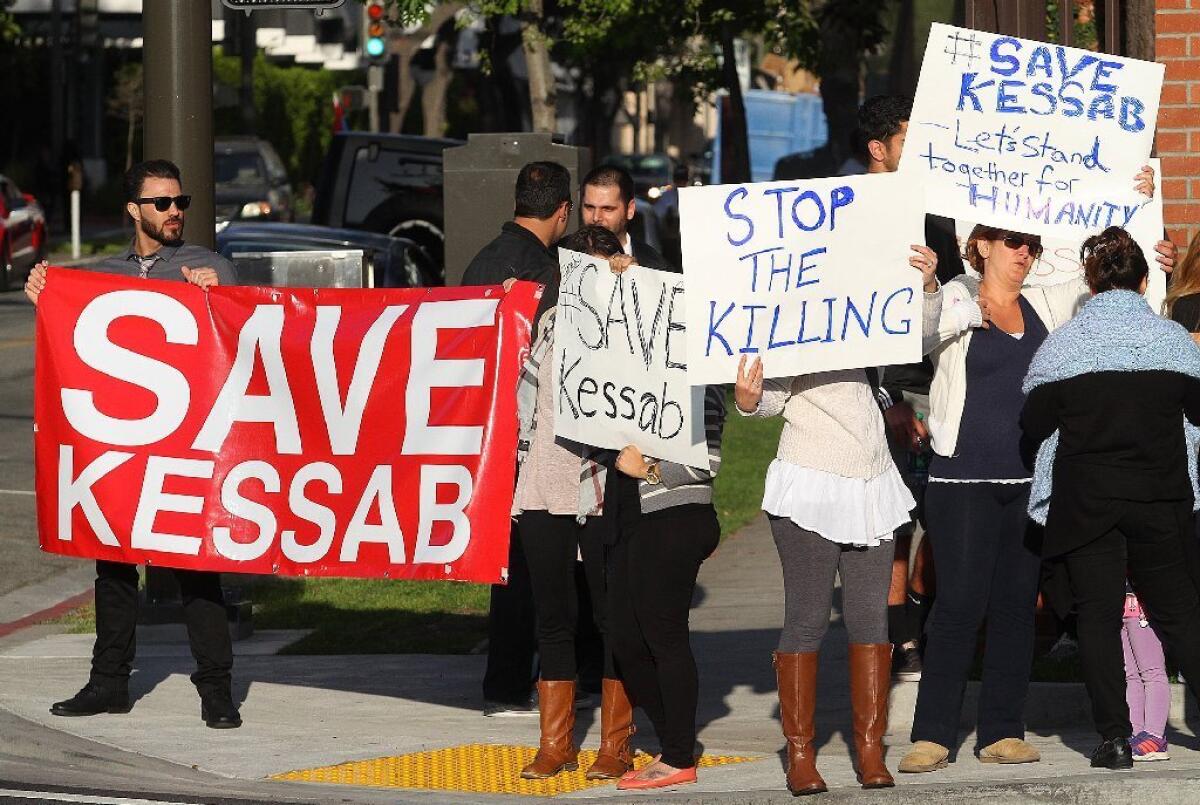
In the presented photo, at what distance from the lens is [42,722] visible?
797 cm

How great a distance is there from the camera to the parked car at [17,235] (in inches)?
1089

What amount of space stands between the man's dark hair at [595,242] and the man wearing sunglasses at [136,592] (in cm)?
165

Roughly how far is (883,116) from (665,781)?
7.80ft

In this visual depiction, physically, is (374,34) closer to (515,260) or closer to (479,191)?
(479,191)

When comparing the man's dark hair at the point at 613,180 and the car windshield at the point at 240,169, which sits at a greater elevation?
the man's dark hair at the point at 613,180

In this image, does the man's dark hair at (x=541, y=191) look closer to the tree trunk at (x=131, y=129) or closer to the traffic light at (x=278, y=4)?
the traffic light at (x=278, y=4)

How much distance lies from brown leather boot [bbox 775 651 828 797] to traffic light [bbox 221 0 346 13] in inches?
166

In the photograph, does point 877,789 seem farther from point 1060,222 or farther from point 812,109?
point 812,109

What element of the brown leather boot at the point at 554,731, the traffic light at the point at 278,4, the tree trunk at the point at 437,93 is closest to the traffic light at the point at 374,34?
the tree trunk at the point at 437,93

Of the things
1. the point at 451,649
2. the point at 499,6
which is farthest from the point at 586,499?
the point at 499,6

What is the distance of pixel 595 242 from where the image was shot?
7.00 metres

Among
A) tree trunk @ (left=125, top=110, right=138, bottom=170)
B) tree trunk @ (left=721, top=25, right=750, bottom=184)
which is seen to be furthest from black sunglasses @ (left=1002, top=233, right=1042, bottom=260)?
tree trunk @ (left=125, top=110, right=138, bottom=170)

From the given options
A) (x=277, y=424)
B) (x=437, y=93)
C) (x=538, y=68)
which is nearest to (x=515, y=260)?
(x=277, y=424)

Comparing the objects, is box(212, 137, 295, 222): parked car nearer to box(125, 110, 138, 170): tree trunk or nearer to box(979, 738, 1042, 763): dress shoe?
box(125, 110, 138, 170): tree trunk
